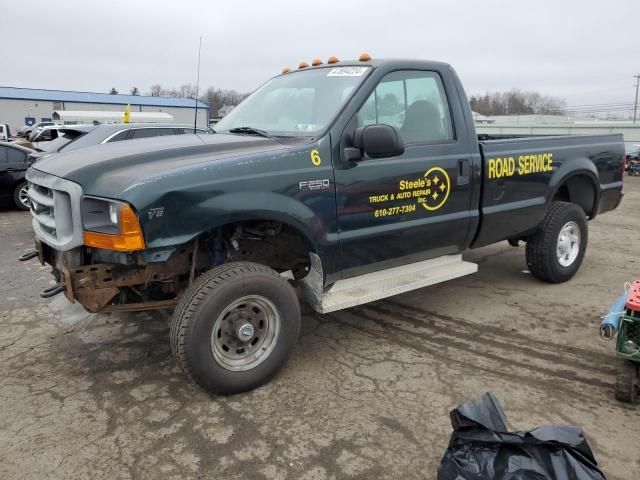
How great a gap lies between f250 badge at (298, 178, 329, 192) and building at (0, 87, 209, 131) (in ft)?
162

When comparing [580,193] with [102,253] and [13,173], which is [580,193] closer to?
[102,253]

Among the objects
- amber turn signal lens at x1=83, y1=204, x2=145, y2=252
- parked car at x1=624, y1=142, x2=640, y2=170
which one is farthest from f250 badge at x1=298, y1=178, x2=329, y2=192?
parked car at x1=624, y1=142, x2=640, y2=170

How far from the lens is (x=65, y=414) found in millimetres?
2979

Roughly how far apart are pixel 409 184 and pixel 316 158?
83 centimetres

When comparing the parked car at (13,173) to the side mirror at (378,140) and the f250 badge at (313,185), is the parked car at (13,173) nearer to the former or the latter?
the f250 badge at (313,185)

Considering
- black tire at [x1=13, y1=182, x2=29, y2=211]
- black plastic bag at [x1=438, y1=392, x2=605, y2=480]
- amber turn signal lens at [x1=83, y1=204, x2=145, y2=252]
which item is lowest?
black tire at [x1=13, y1=182, x2=29, y2=211]

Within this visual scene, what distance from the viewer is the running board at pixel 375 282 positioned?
3.51m

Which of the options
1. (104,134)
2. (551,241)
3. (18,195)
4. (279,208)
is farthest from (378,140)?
(18,195)

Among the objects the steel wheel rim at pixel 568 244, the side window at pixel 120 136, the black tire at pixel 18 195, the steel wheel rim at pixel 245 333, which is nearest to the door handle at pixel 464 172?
the steel wheel rim at pixel 568 244

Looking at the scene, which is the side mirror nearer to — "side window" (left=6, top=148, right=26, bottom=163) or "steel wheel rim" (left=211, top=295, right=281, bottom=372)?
"steel wheel rim" (left=211, top=295, right=281, bottom=372)

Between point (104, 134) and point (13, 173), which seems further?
point (13, 173)

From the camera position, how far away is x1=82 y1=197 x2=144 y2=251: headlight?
2717mm

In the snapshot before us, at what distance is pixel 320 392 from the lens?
3.22m

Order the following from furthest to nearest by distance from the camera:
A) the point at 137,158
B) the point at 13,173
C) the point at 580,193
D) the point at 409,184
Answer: the point at 13,173, the point at 580,193, the point at 409,184, the point at 137,158
